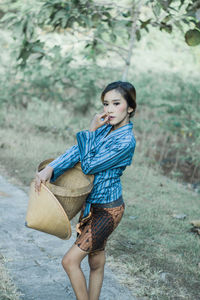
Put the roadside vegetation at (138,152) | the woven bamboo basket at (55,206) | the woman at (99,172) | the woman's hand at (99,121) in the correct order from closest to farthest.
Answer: the woven bamboo basket at (55,206) → the woman at (99,172) → the woman's hand at (99,121) → the roadside vegetation at (138,152)

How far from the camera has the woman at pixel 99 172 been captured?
1.94 meters

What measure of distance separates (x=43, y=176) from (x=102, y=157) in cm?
32

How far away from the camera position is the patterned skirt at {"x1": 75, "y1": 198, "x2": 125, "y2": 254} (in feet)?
6.37

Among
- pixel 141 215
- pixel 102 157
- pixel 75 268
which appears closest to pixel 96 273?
pixel 75 268

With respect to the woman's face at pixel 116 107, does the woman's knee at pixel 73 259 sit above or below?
below

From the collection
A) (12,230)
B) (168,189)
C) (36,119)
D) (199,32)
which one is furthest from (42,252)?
(36,119)

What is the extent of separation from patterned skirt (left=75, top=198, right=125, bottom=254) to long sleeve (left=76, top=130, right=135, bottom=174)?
0.77ft

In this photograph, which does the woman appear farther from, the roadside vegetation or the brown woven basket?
the roadside vegetation

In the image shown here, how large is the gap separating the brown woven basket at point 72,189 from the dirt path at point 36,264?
0.75 m

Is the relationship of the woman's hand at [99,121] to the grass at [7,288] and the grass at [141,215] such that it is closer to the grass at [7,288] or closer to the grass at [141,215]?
the grass at [7,288]

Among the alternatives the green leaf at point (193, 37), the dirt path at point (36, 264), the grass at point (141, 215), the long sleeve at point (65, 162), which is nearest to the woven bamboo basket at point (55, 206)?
the long sleeve at point (65, 162)

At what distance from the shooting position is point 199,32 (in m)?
2.52

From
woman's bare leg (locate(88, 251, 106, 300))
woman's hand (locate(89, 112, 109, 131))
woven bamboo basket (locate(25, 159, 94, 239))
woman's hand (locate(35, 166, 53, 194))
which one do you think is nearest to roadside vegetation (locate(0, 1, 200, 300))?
woman's bare leg (locate(88, 251, 106, 300))

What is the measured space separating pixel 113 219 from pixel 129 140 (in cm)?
44
